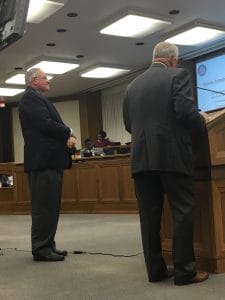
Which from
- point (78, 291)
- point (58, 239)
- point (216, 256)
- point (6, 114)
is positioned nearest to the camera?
point (78, 291)

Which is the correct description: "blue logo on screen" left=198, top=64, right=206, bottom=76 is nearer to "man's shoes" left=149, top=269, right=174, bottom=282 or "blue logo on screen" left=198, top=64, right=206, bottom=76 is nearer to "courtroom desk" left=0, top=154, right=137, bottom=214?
"courtroom desk" left=0, top=154, right=137, bottom=214

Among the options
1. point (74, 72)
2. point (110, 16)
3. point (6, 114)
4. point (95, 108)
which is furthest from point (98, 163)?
point (6, 114)

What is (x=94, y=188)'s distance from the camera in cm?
716

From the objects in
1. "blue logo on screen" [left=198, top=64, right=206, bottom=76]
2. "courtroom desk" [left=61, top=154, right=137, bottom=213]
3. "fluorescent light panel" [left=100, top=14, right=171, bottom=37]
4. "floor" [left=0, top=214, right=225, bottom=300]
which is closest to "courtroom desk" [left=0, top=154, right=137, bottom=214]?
"courtroom desk" [left=61, top=154, right=137, bottom=213]

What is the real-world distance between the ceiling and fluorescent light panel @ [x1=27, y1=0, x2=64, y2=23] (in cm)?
37

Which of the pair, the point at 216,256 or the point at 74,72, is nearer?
the point at 216,256

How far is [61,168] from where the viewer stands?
3.50 meters

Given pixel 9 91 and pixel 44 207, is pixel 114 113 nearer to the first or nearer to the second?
pixel 9 91

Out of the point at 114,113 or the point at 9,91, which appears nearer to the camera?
the point at 9,91

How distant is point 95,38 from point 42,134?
5.21 m

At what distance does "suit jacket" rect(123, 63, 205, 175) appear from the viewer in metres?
2.52

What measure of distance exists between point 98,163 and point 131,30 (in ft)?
7.38

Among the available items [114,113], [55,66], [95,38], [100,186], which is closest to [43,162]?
[100,186]

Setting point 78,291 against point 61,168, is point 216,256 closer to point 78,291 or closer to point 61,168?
point 78,291
